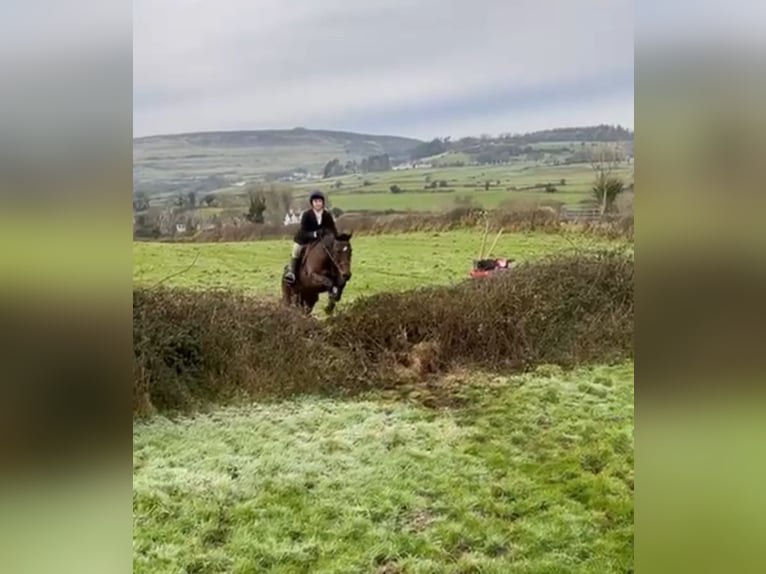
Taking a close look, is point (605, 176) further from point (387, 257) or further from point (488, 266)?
point (387, 257)

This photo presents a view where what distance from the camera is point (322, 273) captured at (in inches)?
94.7

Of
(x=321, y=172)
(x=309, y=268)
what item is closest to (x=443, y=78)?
(x=321, y=172)

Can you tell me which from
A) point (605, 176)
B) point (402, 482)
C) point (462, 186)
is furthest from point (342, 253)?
point (605, 176)

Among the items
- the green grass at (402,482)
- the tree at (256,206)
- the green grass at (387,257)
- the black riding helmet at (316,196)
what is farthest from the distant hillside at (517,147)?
the green grass at (402,482)

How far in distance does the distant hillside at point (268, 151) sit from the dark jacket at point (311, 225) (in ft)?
0.45

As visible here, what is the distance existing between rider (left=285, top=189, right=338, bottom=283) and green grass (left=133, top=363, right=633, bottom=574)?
0.50m

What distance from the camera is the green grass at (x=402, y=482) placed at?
2246 mm

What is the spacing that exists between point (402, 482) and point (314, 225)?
2.74 feet

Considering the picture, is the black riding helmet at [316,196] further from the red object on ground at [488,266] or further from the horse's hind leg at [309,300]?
the red object on ground at [488,266]

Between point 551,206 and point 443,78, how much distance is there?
0.51 m
